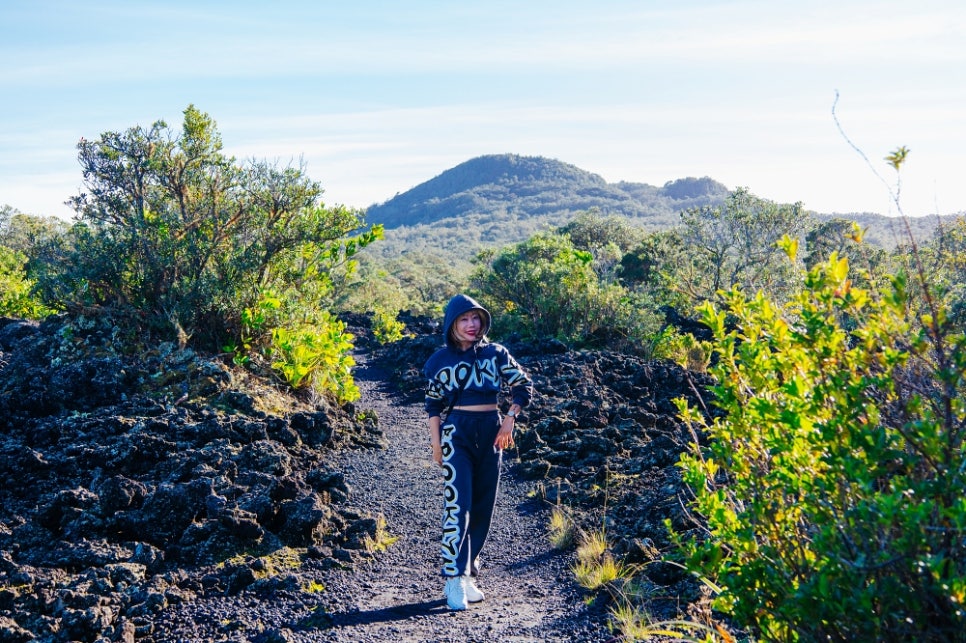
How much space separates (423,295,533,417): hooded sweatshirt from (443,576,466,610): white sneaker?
2.98 ft

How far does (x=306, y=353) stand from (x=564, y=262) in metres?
7.14

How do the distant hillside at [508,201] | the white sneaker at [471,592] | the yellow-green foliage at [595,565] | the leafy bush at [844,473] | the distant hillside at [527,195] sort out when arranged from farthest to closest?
1. the distant hillside at [527,195]
2. the distant hillside at [508,201]
3. the yellow-green foliage at [595,565]
4. the white sneaker at [471,592]
5. the leafy bush at [844,473]

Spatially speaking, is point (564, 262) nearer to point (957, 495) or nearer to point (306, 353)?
point (306, 353)

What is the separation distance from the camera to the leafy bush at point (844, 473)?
6.81ft

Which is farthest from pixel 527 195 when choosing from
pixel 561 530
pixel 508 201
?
pixel 561 530

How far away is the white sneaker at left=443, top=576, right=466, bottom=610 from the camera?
423 centimetres

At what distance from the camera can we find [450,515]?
4.24 m

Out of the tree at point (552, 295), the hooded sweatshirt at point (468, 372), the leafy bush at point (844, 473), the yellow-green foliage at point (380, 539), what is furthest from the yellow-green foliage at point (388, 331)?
the leafy bush at point (844, 473)

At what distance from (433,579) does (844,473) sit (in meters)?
3.11

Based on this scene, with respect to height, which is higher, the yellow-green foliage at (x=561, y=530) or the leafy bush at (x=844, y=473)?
the leafy bush at (x=844, y=473)

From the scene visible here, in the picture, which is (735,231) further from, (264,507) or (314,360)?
(264,507)

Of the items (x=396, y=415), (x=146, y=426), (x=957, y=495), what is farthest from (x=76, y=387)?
(x=957, y=495)

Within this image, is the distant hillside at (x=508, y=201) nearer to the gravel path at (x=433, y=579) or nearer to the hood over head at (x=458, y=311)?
the gravel path at (x=433, y=579)

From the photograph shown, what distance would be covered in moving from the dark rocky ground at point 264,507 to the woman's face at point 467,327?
58.0 inches
